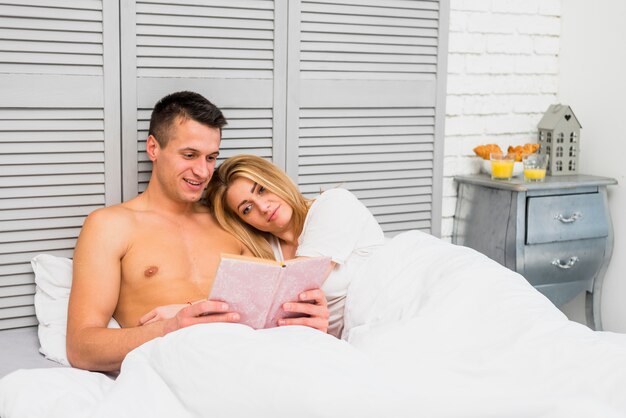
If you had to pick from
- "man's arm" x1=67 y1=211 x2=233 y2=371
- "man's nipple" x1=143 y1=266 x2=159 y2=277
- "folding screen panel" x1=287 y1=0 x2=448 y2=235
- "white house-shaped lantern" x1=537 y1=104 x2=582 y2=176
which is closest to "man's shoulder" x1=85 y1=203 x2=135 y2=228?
"man's arm" x1=67 y1=211 x2=233 y2=371

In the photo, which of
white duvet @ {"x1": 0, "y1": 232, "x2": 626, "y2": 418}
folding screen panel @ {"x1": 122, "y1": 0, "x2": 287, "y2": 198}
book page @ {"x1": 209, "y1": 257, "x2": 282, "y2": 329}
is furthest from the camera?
folding screen panel @ {"x1": 122, "y1": 0, "x2": 287, "y2": 198}

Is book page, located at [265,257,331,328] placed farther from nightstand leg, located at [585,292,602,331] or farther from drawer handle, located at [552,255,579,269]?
nightstand leg, located at [585,292,602,331]

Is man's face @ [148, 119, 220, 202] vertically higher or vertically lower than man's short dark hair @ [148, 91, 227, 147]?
lower

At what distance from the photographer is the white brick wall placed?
119 inches

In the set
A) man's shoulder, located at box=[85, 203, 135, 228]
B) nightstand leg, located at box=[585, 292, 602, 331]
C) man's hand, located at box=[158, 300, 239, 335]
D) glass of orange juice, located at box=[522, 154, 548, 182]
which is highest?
glass of orange juice, located at box=[522, 154, 548, 182]

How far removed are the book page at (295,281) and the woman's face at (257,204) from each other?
42cm

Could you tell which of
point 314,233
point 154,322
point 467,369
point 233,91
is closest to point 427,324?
point 467,369

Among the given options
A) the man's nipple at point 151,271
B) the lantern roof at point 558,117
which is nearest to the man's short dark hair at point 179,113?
the man's nipple at point 151,271

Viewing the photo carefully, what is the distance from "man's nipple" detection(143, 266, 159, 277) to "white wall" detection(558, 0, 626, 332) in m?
1.95

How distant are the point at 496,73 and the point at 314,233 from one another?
138cm

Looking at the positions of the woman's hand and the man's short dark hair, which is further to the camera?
the man's short dark hair

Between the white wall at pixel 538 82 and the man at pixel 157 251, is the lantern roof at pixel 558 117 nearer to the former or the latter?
the white wall at pixel 538 82

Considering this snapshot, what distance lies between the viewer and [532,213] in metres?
2.85

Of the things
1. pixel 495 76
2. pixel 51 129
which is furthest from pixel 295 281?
pixel 495 76
